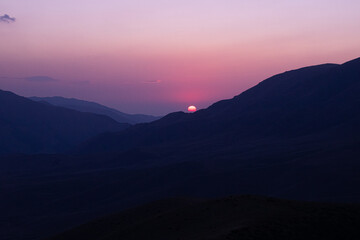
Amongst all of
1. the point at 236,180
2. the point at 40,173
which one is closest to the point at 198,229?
the point at 236,180

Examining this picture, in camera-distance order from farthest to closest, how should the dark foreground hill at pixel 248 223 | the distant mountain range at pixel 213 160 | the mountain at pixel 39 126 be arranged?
the mountain at pixel 39 126
the distant mountain range at pixel 213 160
the dark foreground hill at pixel 248 223

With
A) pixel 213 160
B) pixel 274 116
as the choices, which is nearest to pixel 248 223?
pixel 213 160

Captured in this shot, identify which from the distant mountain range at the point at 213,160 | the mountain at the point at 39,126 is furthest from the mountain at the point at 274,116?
the mountain at the point at 39,126

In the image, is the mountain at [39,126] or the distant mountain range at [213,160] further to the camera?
the mountain at [39,126]

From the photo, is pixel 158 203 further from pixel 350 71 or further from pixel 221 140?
pixel 350 71

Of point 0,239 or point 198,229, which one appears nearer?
point 198,229

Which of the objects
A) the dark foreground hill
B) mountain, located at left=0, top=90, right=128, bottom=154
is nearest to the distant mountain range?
the dark foreground hill

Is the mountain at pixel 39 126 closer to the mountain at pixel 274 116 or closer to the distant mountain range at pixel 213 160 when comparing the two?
the distant mountain range at pixel 213 160
